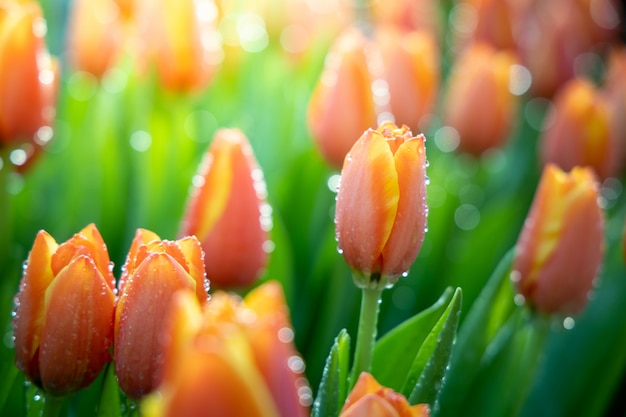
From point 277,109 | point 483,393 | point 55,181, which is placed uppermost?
point 277,109

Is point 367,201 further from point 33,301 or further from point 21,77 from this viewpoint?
point 21,77

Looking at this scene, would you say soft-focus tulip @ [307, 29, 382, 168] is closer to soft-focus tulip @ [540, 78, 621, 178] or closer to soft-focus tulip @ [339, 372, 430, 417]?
soft-focus tulip @ [540, 78, 621, 178]

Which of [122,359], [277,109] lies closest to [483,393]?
[122,359]

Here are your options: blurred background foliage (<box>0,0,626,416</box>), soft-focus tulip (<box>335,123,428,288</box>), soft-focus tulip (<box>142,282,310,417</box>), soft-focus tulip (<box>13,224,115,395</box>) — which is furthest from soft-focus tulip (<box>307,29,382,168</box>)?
soft-focus tulip (<box>142,282,310,417</box>)

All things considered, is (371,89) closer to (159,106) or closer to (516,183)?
(159,106)

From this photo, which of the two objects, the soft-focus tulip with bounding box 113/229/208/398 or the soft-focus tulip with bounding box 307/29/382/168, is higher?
the soft-focus tulip with bounding box 307/29/382/168

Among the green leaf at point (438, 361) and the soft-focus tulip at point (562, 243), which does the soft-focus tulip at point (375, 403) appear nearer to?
the green leaf at point (438, 361)
